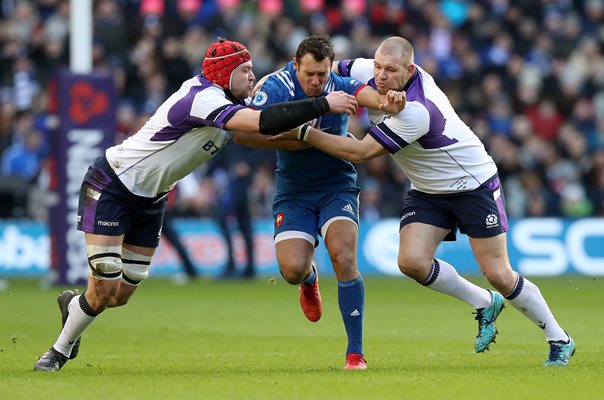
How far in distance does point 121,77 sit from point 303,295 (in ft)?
43.5

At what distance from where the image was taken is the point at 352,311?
367 inches

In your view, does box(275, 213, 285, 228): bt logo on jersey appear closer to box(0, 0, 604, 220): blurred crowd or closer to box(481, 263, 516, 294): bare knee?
box(481, 263, 516, 294): bare knee

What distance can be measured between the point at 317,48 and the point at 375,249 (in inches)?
476

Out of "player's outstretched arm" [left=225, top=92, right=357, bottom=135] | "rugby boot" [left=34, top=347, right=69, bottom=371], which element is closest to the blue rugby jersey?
"player's outstretched arm" [left=225, top=92, right=357, bottom=135]

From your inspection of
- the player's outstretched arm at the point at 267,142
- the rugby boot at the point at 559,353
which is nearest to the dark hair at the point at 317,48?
the player's outstretched arm at the point at 267,142

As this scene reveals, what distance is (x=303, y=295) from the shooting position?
34.7 feet

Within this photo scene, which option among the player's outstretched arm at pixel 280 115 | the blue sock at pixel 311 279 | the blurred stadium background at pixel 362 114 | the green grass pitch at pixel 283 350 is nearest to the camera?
the green grass pitch at pixel 283 350

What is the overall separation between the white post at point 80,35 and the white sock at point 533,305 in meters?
10.1

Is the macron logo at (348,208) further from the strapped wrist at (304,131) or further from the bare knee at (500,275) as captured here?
the bare knee at (500,275)

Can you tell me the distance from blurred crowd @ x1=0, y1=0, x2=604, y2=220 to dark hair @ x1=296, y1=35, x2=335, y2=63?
35.8 ft

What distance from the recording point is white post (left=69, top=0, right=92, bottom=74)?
59.4 feet

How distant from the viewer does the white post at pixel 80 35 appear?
59.4 ft

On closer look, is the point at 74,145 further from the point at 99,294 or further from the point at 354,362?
the point at 354,362

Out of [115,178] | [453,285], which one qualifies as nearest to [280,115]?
[115,178]
